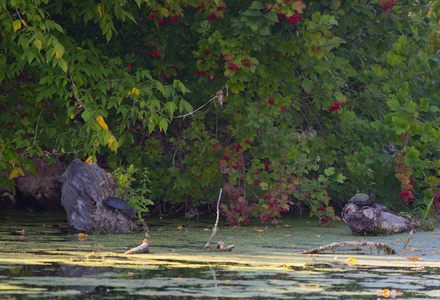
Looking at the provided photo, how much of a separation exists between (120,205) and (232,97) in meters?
2.03

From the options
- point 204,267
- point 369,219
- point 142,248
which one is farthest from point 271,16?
point 204,267

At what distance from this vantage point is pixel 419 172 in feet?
28.7

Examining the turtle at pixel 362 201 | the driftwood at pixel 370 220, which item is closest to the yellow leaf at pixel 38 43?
the driftwood at pixel 370 220

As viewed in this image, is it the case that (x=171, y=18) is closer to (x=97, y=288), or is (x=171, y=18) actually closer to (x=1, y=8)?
(x=1, y=8)

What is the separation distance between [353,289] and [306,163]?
476 cm

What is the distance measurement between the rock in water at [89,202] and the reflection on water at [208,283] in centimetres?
285

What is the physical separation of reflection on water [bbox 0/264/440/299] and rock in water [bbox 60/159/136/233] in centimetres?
285

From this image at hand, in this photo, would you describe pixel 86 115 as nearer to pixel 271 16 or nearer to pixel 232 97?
pixel 232 97

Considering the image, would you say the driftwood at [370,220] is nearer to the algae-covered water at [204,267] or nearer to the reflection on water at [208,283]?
the algae-covered water at [204,267]

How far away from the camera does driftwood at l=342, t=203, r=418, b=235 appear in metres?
7.58

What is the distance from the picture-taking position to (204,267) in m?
4.54

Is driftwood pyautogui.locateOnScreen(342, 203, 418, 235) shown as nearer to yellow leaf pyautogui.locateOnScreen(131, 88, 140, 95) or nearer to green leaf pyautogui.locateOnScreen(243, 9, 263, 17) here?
green leaf pyautogui.locateOnScreen(243, 9, 263, 17)

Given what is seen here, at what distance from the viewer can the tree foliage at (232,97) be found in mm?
7465

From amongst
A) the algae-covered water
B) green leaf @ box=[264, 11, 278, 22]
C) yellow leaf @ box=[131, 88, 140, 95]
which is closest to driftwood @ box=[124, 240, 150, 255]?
the algae-covered water
